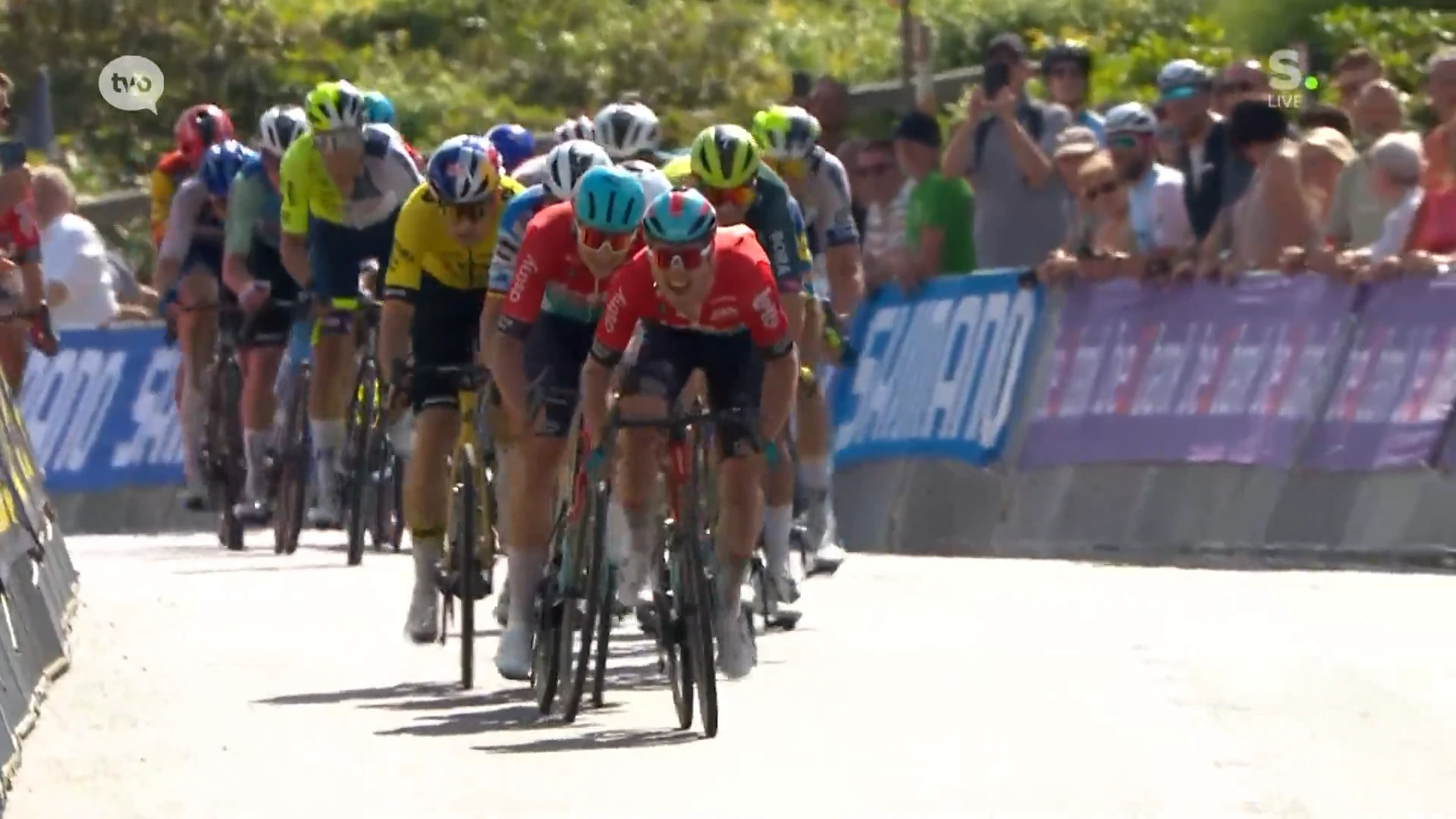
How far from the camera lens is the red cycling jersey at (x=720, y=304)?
11320 millimetres

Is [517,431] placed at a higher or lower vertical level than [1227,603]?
higher

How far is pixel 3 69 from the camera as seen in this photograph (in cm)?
3509

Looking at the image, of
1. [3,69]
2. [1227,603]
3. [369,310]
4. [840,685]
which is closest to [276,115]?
[369,310]

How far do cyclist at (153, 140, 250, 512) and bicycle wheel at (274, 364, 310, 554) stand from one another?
0.96 meters

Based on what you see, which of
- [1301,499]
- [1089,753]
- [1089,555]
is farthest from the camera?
[1089,555]

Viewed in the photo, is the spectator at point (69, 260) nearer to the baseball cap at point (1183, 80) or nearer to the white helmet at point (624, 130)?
the baseball cap at point (1183, 80)

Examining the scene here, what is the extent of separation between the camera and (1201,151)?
18.0m

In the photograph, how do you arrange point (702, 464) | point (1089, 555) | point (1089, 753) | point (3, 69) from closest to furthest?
point (1089, 753)
point (702, 464)
point (1089, 555)
point (3, 69)

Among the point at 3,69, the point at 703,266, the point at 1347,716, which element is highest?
the point at 703,266

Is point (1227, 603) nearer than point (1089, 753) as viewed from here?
No

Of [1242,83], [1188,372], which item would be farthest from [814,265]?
[1242,83]

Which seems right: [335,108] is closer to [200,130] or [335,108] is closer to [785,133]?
[200,130]

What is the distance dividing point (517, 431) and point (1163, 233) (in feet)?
21.3

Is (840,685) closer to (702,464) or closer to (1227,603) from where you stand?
(702,464)
